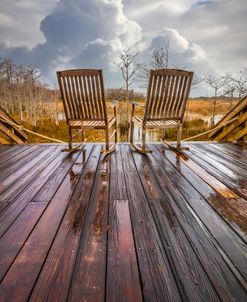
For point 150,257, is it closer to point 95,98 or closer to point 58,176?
point 58,176

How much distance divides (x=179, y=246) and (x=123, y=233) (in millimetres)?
315

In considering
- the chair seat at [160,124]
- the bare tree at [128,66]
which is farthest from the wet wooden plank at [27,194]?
the bare tree at [128,66]

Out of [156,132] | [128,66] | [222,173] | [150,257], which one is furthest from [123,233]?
[156,132]

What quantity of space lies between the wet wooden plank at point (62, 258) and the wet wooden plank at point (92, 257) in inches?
1.2

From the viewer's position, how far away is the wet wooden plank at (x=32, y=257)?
0.91 metres

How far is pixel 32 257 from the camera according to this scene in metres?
1.10

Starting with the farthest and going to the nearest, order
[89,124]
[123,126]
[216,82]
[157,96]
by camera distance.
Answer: [216,82], [123,126], [89,124], [157,96]

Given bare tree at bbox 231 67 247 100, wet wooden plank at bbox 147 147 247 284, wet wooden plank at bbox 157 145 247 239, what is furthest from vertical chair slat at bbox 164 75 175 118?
bare tree at bbox 231 67 247 100

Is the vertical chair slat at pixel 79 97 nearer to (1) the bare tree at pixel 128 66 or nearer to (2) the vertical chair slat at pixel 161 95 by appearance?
(2) the vertical chair slat at pixel 161 95

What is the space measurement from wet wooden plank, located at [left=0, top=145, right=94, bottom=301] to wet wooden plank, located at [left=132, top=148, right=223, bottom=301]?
0.61 m

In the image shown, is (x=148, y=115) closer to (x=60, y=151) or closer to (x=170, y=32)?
(x=60, y=151)

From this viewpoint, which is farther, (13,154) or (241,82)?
(241,82)

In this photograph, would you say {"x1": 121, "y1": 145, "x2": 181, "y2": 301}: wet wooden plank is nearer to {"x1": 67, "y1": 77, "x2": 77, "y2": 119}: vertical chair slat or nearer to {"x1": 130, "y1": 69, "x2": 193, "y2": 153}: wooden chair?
{"x1": 130, "y1": 69, "x2": 193, "y2": 153}: wooden chair

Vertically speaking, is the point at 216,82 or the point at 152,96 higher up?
the point at 216,82
